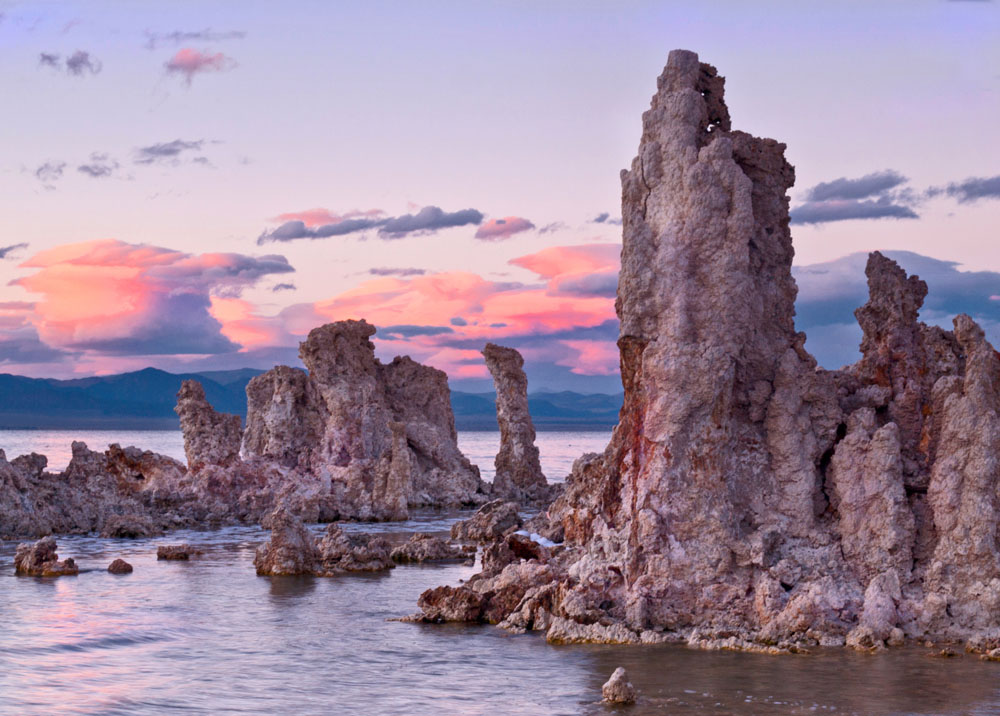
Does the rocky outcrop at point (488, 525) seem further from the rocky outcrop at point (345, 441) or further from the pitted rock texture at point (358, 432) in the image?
the pitted rock texture at point (358, 432)

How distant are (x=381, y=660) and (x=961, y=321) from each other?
39.2 feet

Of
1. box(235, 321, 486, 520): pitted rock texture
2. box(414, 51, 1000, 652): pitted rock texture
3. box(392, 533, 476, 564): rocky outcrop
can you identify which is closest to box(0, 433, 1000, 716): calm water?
box(414, 51, 1000, 652): pitted rock texture

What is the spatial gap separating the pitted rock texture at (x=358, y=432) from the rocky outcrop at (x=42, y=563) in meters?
21.9

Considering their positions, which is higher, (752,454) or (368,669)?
(752,454)

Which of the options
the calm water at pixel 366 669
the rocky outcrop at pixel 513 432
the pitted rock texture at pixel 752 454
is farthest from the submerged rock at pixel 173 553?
the rocky outcrop at pixel 513 432

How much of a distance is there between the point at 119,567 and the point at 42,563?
2.06 m

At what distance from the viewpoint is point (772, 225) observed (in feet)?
81.3

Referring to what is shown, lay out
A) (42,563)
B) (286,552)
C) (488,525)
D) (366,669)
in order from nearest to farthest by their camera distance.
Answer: (366,669) < (286,552) < (42,563) < (488,525)

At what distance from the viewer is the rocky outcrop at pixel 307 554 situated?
113 feet

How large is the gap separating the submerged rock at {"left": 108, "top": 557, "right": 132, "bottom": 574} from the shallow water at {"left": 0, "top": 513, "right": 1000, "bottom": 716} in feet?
17.2

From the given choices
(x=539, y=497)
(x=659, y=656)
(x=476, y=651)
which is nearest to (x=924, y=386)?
(x=659, y=656)

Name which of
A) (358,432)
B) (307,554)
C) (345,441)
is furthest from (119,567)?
(358,432)

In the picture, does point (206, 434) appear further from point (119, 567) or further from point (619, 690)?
point (619, 690)

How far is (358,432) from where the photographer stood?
62.2 metres
